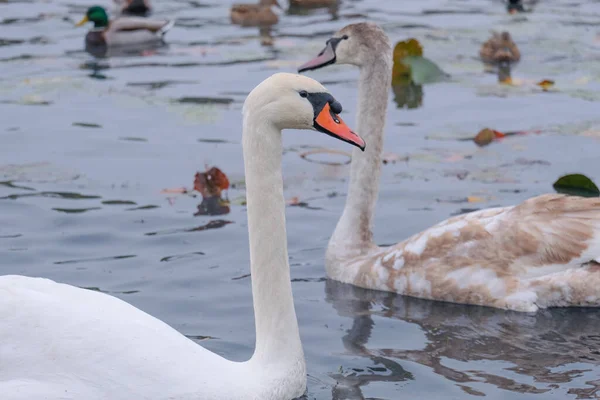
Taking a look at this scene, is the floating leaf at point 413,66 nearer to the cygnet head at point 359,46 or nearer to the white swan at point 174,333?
the cygnet head at point 359,46

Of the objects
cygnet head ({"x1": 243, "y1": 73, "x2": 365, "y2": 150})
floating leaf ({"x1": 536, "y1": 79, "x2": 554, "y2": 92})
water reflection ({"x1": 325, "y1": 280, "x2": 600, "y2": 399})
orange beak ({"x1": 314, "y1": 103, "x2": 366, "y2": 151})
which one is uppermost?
cygnet head ({"x1": 243, "y1": 73, "x2": 365, "y2": 150})

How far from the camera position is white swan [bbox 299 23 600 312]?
809cm

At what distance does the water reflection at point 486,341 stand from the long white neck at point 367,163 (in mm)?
540

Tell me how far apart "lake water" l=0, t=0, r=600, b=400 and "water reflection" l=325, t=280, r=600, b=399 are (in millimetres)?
17

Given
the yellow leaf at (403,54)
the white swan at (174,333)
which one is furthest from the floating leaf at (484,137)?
the white swan at (174,333)

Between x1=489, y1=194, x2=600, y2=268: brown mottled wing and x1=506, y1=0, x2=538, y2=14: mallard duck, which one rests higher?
x1=506, y1=0, x2=538, y2=14: mallard duck

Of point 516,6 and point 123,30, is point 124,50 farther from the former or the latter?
point 516,6

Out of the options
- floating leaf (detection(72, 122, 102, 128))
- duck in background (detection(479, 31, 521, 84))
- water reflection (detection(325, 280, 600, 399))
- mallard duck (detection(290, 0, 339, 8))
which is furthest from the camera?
mallard duck (detection(290, 0, 339, 8))

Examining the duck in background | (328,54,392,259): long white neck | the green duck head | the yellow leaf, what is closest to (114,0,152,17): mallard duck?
the green duck head

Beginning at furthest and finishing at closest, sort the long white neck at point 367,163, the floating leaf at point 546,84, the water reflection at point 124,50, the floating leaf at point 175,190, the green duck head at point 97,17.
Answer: the green duck head at point 97,17
the water reflection at point 124,50
the floating leaf at point 546,84
the floating leaf at point 175,190
the long white neck at point 367,163

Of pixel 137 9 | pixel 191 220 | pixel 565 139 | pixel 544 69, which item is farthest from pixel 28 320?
pixel 137 9

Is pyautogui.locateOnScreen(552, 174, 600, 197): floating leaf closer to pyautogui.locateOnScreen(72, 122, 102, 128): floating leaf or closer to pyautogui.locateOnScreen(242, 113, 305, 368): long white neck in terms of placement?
pyautogui.locateOnScreen(242, 113, 305, 368): long white neck

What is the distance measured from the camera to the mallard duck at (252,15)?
18.9 m

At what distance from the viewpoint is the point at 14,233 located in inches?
379
